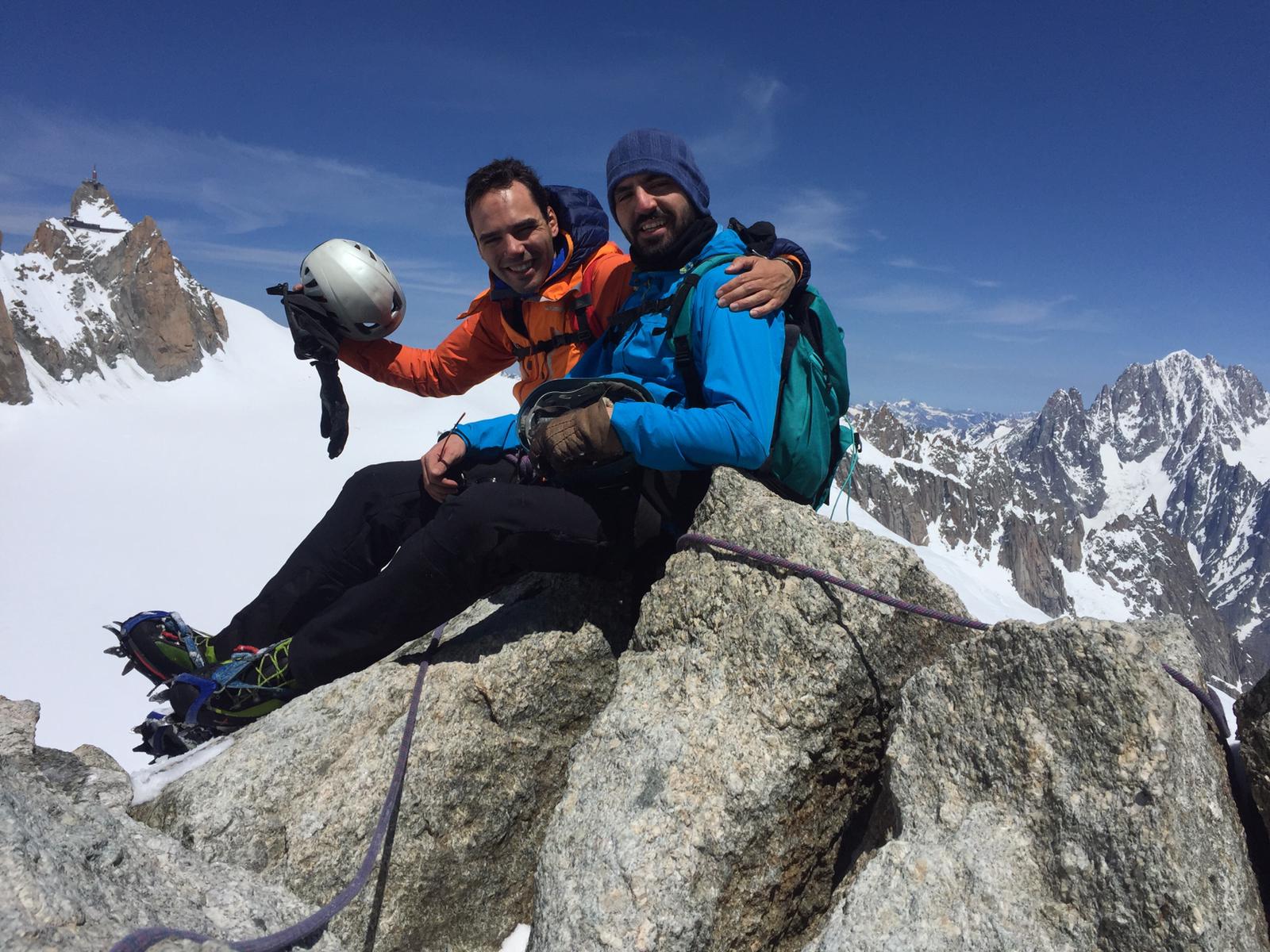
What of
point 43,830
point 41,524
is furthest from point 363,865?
point 41,524

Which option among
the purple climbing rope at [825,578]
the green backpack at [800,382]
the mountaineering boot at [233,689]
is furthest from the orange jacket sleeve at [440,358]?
the purple climbing rope at [825,578]

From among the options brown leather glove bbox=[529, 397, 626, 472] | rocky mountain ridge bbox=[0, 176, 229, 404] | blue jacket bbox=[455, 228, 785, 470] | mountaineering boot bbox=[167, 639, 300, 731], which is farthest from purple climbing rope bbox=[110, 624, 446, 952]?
rocky mountain ridge bbox=[0, 176, 229, 404]

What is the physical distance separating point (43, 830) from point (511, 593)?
3274 millimetres

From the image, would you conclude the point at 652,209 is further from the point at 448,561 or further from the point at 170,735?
the point at 170,735

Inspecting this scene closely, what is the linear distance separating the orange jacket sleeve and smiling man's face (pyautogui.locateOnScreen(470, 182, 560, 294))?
970 millimetres

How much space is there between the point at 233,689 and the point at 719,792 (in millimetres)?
3610

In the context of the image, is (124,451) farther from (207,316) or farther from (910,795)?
(910,795)

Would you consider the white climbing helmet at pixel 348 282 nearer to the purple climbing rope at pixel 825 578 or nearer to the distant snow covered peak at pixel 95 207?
the purple climbing rope at pixel 825 578

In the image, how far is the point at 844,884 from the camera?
11.2 feet

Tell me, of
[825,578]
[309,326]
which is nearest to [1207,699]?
[825,578]

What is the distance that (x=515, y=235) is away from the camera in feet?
18.1

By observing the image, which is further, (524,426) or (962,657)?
(524,426)

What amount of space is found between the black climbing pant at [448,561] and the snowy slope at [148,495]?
51.5ft

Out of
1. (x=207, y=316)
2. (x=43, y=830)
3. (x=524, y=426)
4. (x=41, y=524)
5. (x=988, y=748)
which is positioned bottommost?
(x=43, y=830)
